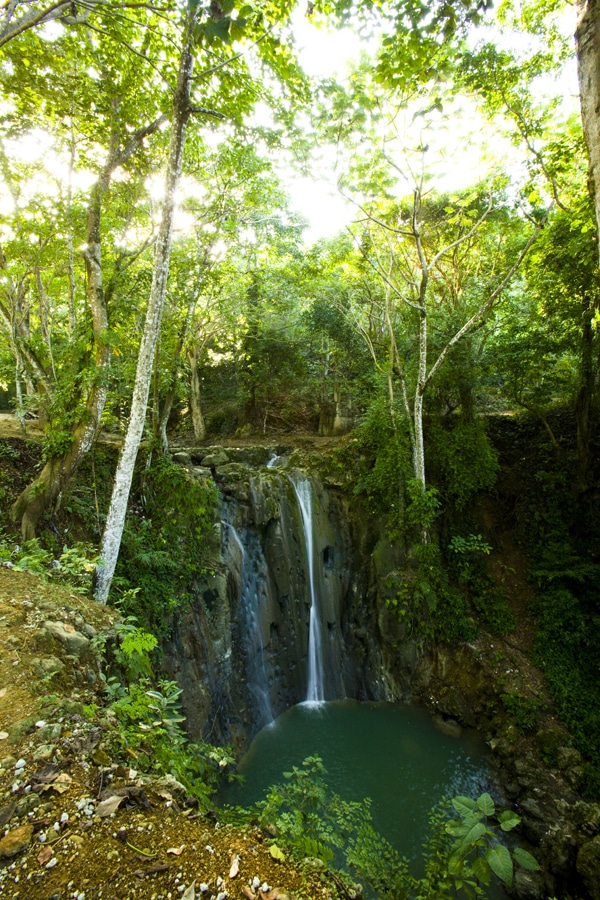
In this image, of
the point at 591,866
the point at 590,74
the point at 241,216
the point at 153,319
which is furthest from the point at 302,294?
the point at 591,866

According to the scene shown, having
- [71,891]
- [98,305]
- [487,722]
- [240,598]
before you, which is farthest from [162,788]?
[487,722]

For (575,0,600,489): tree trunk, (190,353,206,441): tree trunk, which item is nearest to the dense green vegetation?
(575,0,600,489): tree trunk

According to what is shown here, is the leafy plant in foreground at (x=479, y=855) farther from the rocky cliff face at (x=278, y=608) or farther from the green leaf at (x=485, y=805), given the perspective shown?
the rocky cliff face at (x=278, y=608)

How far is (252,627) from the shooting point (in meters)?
8.80

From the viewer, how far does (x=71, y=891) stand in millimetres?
1762

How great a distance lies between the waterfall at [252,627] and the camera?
851 centimetres

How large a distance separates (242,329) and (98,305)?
7.78 meters

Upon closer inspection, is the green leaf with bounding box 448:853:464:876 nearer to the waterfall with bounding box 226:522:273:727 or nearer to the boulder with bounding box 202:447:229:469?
the waterfall with bounding box 226:522:273:727

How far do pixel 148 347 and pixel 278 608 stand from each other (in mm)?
6561

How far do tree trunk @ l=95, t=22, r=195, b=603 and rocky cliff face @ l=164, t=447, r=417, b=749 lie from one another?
2.22 m

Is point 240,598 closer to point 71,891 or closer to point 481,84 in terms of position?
point 71,891

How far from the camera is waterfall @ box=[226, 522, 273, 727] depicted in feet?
27.9

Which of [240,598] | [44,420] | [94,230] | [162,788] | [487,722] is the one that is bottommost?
[487,722]

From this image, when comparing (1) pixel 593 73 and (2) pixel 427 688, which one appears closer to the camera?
(1) pixel 593 73
